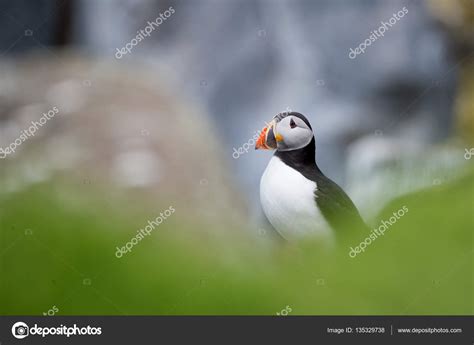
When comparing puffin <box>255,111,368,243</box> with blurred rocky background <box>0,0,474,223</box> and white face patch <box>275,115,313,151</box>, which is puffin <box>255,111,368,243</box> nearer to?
white face patch <box>275,115,313,151</box>

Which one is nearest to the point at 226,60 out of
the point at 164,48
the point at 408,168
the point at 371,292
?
the point at 164,48

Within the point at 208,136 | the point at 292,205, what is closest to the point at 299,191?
the point at 292,205

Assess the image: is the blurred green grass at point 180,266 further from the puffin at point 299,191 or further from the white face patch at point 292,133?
the white face patch at point 292,133

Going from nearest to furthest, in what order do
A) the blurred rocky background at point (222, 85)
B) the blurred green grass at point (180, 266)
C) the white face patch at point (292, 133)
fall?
1. the blurred green grass at point (180, 266)
2. the white face patch at point (292, 133)
3. the blurred rocky background at point (222, 85)

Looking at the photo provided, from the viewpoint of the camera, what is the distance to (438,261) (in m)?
2.59

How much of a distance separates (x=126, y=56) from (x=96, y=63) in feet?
0.38

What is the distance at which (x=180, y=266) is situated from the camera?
2600 millimetres

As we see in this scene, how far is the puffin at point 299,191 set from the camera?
102 inches

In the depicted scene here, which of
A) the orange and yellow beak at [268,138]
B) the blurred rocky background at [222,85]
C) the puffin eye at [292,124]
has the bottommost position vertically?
the orange and yellow beak at [268,138]

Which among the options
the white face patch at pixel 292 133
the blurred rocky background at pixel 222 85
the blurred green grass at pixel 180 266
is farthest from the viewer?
the blurred rocky background at pixel 222 85

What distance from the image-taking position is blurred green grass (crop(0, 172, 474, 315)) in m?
2.53
